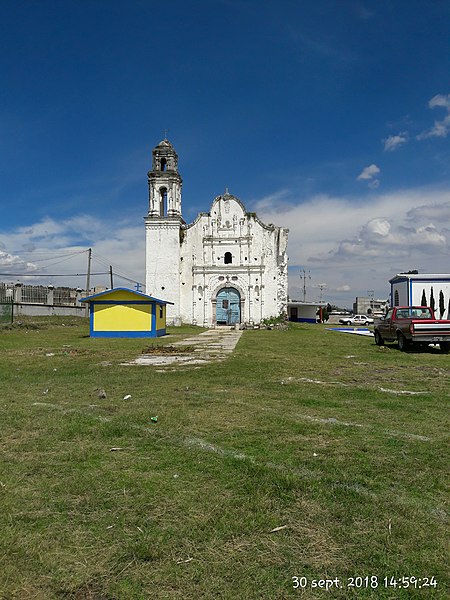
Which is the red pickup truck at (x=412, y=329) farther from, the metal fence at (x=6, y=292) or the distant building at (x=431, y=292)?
the metal fence at (x=6, y=292)

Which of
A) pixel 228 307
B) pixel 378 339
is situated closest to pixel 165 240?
pixel 228 307

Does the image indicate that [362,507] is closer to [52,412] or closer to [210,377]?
[52,412]

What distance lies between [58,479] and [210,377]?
5908 millimetres

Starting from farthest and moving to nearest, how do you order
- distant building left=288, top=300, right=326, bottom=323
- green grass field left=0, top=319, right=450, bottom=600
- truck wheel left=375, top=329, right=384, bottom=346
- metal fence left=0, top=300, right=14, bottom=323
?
distant building left=288, top=300, right=326, bottom=323
metal fence left=0, top=300, right=14, bottom=323
truck wheel left=375, top=329, right=384, bottom=346
green grass field left=0, top=319, right=450, bottom=600

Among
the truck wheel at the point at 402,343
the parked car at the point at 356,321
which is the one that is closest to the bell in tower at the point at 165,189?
the truck wheel at the point at 402,343

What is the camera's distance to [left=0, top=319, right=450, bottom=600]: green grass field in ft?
8.40

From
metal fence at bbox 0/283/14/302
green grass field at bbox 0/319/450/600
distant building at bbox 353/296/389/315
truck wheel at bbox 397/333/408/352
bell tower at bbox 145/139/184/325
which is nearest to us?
green grass field at bbox 0/319/450/600

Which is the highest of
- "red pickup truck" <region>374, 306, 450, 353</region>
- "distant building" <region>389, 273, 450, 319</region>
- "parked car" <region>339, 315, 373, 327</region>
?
"distant building" <region>389, 273, 450, 319</region>

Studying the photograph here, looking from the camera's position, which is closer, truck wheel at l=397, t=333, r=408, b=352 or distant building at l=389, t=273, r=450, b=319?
truck wheel at l=397, t=333, r=408, b=352

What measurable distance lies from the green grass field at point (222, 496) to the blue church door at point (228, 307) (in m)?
30.3

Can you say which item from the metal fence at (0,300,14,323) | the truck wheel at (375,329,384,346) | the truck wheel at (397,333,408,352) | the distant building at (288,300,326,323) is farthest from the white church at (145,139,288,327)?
the distant building at (288,300,326,323)

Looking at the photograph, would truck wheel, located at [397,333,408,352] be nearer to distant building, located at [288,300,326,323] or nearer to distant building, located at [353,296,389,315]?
distant building, located at [288,300,326,323]

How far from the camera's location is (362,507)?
3.32m

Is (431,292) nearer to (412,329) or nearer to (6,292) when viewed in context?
(412,329)
